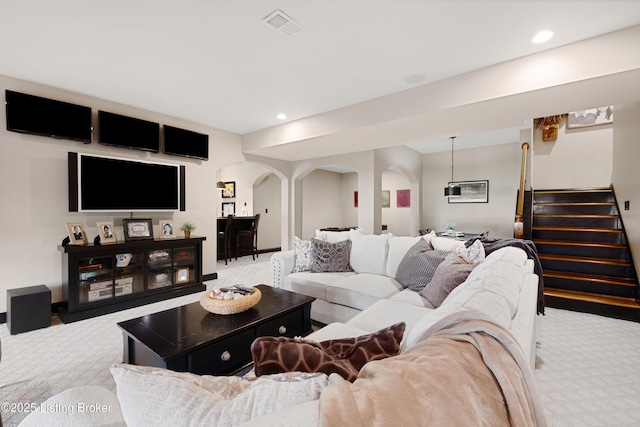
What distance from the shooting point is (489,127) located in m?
3.76

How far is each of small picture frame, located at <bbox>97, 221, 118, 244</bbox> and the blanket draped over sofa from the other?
12.7 feet

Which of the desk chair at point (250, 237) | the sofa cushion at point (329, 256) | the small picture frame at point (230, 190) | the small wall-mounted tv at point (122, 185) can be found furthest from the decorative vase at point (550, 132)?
the small picture frame at point (230, 190)

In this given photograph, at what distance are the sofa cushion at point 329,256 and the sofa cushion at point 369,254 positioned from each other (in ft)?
0.29

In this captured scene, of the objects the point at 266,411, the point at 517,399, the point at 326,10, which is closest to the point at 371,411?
the point at 266,411

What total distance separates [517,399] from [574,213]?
5.26 m

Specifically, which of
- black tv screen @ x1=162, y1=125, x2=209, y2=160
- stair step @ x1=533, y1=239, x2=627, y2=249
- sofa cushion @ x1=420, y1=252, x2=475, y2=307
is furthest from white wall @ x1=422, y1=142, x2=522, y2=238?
black tv screen @ x1=162, y1=125, x2=209, y2=160

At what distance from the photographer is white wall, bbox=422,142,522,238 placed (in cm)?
662

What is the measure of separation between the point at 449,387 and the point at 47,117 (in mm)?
4526

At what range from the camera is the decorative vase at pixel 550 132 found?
5.20 meters

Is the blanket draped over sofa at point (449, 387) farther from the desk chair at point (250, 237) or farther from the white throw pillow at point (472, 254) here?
the desk chair at point (250, 237)

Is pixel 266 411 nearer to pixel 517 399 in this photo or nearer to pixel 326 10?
pixel 517 399

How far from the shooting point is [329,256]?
3416 mm

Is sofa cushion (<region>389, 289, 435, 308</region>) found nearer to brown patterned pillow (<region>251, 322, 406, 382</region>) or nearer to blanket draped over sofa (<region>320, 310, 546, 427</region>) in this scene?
brown patterned pillow (<region>251, 322, 406, 382</region>)

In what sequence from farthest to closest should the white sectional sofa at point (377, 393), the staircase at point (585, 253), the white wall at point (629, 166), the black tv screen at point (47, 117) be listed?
the white wall at point (629, 166), the staircase at point (585, 253), the black tv screen at point (47, 117), the white sectional sofa at point (377, 393)
